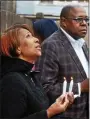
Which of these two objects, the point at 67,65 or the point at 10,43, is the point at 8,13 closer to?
the point at 67,65

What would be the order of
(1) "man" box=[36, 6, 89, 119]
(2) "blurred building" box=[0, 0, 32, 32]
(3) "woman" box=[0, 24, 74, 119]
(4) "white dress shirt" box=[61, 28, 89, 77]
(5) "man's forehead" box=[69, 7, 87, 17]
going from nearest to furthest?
1. (3) "woman" box=[0, 24, 74, 119]
2. (1) "man" box=[36, 6, 89, 119]
3. (4) "white dress shirt" box=[61, 28, 89, 77]
4. (5) "man's forehead" box=[69, 7, 87, 17]
5. (2) "blurred building" box=[0, 0, 32, 32]

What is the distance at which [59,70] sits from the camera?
2.31 metres

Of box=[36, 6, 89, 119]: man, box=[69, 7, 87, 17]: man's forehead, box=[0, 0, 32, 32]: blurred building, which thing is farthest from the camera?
box=[0, 0, 32, 32]: blurred building

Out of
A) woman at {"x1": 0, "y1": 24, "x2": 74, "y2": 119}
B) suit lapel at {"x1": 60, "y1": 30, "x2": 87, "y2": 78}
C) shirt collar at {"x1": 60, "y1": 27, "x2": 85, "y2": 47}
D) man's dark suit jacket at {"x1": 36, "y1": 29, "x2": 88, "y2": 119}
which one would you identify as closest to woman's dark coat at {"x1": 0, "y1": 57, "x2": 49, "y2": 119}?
woman at {"x1": 0, "y1": 24, "x2": 74, "y2": 119}

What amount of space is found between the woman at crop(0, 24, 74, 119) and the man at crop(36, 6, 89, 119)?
0.34m

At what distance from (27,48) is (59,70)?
1.47 feet

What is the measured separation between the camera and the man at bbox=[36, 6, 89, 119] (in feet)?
7.39

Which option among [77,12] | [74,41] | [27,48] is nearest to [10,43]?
[27,48]

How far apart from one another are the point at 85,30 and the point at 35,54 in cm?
68

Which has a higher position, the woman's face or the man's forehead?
the man's forehead

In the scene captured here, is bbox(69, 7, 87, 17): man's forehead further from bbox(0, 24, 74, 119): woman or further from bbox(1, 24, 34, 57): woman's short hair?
bbox(1, 24, 34, 57): woman's short hair

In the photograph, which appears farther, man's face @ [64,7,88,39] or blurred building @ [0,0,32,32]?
blurred building @ [0,0,32,32]

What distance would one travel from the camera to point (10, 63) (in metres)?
1.82

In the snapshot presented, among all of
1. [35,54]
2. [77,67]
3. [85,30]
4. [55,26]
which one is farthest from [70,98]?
[55,26]
